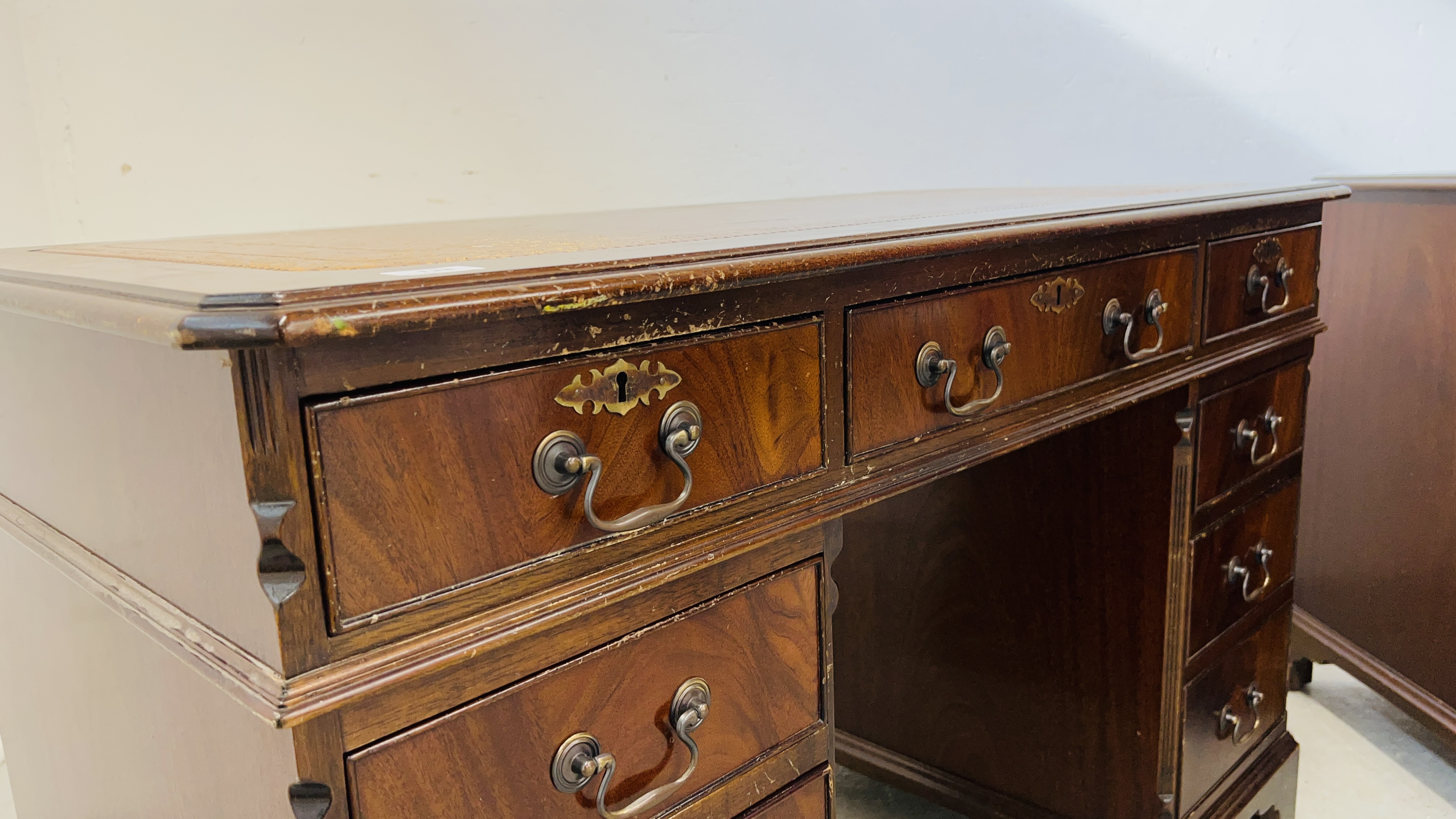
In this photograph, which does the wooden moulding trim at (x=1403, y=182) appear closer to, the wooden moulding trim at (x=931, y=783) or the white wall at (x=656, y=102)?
the white wall at (x=656, y=102)

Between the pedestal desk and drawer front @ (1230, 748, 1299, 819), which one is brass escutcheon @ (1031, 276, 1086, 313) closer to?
the pedestal desk

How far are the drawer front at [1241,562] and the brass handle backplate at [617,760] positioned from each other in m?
0.80

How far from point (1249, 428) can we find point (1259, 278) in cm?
A: 19

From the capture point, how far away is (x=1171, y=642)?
4.06ft

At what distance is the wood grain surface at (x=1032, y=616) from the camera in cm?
125

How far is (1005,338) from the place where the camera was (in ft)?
2.86

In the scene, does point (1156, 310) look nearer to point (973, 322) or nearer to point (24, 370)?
point (973, 322)

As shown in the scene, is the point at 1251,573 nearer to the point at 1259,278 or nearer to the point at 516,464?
the point at 1259,278

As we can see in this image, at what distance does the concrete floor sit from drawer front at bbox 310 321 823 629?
1.10 m

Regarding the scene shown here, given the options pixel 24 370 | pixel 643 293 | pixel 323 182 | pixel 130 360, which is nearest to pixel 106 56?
pixel 323 182

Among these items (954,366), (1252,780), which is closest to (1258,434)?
(1252,780)

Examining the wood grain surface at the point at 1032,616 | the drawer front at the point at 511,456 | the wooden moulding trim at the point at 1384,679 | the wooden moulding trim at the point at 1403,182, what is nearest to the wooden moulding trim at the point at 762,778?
the drawer front at the point at 511,456

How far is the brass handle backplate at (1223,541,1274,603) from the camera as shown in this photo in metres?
1.33

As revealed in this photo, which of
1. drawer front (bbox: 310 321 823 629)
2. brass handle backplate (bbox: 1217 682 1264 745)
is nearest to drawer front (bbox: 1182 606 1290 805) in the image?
brass handle backplate (bbox: 1217 682 1264 745)
